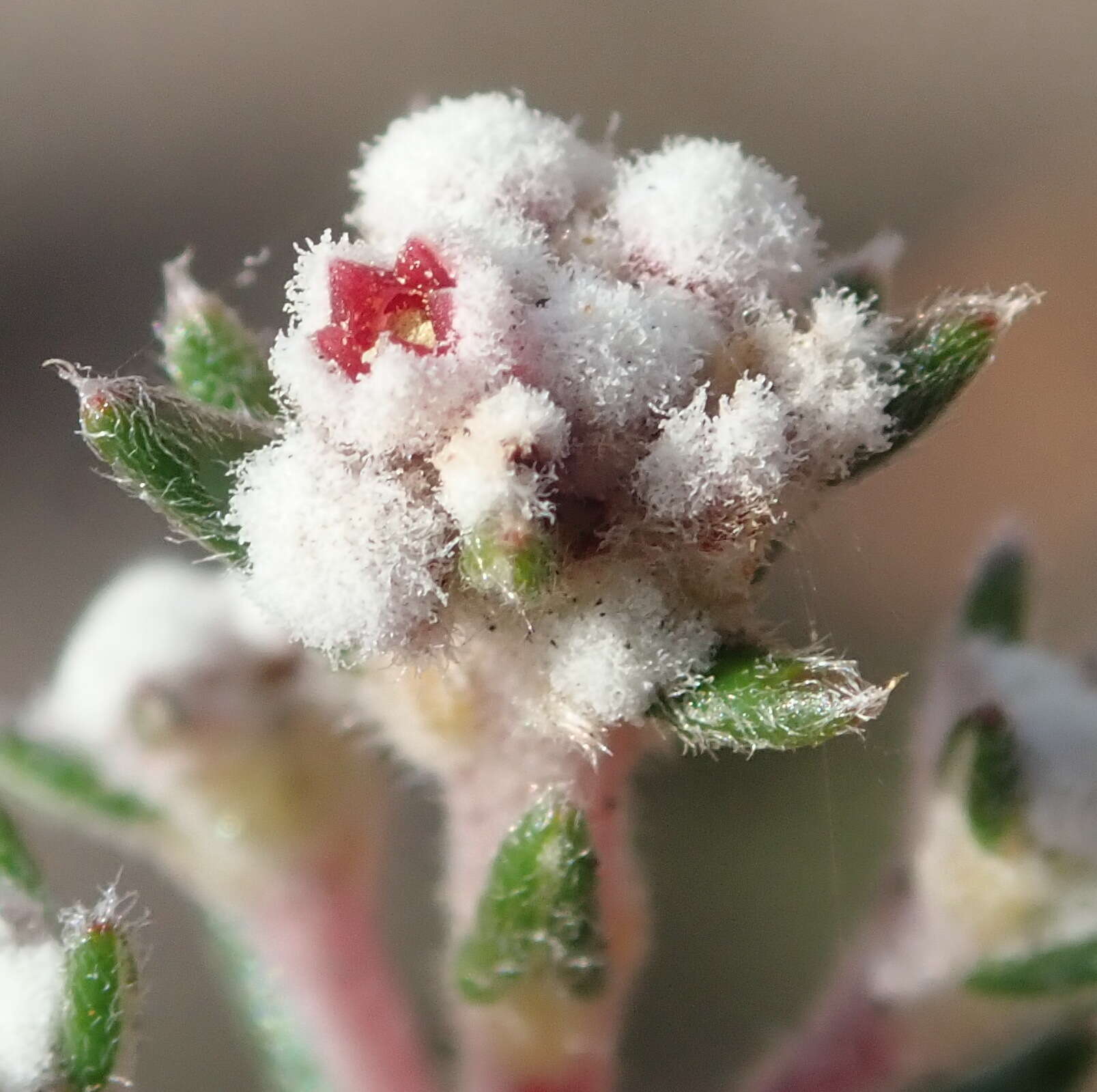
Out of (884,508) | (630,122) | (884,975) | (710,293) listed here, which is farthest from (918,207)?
(710,293)

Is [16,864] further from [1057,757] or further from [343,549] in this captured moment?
[1057,757]

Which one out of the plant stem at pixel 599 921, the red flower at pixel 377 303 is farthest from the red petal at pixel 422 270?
the plant stem at pixel 599 921

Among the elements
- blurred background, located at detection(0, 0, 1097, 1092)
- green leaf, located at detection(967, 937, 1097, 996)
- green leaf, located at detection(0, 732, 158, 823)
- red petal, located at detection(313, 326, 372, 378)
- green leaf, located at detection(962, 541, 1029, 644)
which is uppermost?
blurred background, located at detection(0, 0, 1097, 1092)

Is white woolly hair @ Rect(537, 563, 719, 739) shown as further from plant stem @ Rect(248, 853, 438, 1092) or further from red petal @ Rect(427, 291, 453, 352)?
plant stem @ Rect(248, 853, 438, 1092)

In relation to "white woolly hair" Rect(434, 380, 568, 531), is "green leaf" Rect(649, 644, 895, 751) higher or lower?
lower

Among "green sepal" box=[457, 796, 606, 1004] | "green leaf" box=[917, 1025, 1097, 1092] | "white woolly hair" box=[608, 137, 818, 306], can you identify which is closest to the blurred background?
"green leaf" box=[917, 1025, 1097, 1092]
